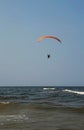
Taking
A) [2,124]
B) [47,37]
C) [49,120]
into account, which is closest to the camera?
[2,124]

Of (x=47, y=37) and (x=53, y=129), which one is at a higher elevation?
(x=47, y=37)

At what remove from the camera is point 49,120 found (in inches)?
631

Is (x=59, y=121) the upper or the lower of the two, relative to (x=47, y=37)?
lower

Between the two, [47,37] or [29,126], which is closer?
[29,126]

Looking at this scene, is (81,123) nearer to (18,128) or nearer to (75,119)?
(75,119)

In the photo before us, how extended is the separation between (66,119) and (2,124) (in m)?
3.20

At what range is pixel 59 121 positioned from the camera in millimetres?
15664

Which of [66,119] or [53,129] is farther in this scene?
[66,119]

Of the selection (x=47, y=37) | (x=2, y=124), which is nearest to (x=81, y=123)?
(x=2, y=124)

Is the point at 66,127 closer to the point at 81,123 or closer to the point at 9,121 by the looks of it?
the point at 81,123

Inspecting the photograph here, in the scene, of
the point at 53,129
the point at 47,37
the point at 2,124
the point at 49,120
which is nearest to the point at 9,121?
the point at 2,124

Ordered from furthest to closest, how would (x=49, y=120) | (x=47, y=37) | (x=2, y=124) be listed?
(x=47, y=37), (x=49, y=120), (x=2, y=124)

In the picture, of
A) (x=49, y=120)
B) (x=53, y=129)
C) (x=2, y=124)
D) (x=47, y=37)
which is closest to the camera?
(x=53, y=129)

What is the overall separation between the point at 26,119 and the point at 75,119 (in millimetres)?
2318
